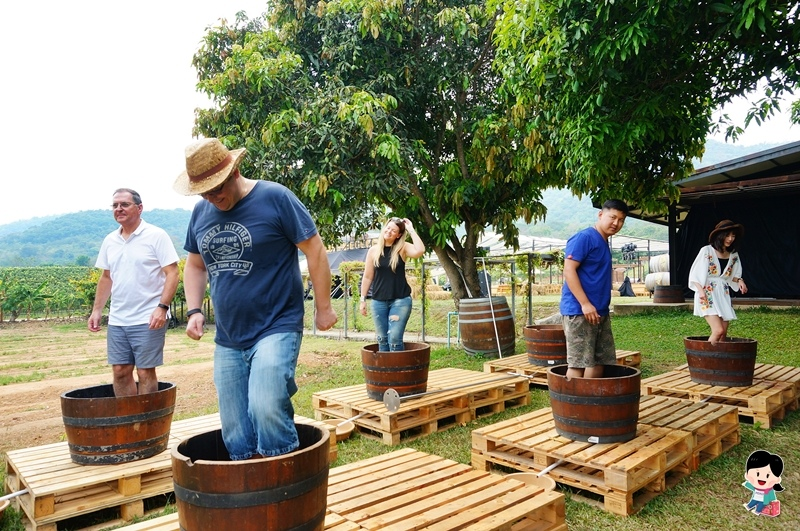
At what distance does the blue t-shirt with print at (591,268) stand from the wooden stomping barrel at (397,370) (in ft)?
5.81

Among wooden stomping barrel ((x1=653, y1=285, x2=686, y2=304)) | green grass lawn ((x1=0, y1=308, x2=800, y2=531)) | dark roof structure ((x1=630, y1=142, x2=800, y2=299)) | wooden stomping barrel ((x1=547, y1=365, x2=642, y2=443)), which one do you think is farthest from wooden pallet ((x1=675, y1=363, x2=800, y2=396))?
wooden stomping barrel ((x1=653, y1=285, x2=686, y2=304))

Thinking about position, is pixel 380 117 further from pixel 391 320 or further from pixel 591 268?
pixel 591 268

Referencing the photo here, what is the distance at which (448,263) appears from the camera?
39.7 ft

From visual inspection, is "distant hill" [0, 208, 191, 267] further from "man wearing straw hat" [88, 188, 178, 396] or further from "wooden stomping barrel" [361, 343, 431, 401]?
"man wearing straw hat" [88, 188, 178, 396]

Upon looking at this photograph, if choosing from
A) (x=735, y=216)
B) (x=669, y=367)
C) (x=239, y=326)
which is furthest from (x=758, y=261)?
(x=239, y=326)

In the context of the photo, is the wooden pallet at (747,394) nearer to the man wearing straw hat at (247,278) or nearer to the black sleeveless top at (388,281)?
the black sleeveless top at (388,281)

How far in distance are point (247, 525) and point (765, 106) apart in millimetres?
8225

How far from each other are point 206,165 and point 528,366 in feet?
19.1

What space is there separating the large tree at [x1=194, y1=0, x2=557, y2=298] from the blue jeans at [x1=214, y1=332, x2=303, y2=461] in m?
6.58

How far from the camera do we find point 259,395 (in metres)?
2.45

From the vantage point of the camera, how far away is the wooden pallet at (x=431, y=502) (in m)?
2.99

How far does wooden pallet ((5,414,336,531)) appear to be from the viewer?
11.3ft

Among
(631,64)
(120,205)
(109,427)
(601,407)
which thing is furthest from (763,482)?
(120,205)

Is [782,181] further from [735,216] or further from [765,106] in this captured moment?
[765,106]
